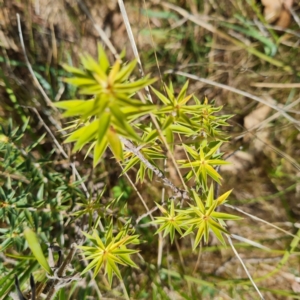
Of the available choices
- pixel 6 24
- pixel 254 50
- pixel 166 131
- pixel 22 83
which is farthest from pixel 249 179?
pixel 6 24

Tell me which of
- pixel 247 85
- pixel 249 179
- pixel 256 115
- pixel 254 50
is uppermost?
pixel 254 50

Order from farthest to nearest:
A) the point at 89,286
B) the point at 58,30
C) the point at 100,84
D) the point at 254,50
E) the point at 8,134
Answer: the point at 58,30
the point at 254,50
the point at 89,286
the point at 8,134
the point at 100,84

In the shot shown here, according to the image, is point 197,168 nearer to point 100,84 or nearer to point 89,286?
point 100,84

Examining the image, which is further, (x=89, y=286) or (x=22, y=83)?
(x=22, y=83)

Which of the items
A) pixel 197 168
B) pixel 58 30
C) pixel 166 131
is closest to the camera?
pixel 166 131

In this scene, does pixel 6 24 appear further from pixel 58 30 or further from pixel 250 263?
pixel 250 263

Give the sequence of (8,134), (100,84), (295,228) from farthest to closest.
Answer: (295,228) < (8,134) < (100,84)

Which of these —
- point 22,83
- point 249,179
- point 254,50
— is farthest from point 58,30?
point 249,179

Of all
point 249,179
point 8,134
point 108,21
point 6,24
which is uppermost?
point 6,24

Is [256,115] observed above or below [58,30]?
below
